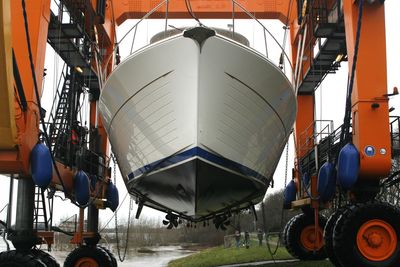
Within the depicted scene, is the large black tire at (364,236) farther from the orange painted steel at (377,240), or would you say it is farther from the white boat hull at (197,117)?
the white boat hull at (197,117)

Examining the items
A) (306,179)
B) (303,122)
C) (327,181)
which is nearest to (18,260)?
(327,181)

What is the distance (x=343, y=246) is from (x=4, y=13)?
17.0 feet

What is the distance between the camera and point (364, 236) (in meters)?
7.15

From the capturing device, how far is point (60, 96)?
38.3 ft

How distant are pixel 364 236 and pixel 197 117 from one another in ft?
9.15

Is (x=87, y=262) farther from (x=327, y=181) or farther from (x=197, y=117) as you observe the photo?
(x=197, y=117)

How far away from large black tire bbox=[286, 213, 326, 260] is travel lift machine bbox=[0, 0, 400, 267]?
0.29 feet

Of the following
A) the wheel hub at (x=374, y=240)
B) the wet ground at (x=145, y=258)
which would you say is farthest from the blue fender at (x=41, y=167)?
the wet ground at (x=145, y=258)

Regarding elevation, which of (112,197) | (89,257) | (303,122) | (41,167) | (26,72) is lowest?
(89,257)

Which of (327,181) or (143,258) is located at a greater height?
(327,181)

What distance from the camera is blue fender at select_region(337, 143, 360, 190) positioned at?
741cm

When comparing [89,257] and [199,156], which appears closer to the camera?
[199,156]

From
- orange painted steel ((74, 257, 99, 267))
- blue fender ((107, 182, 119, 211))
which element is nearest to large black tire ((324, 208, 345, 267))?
orange painted steel ((74, 257, 99, 267))

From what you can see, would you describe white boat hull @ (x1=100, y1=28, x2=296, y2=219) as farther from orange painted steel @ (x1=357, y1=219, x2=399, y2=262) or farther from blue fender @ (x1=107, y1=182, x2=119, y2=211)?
blue fender @ (x1=107, y1=182, x2=119, y2=211)
